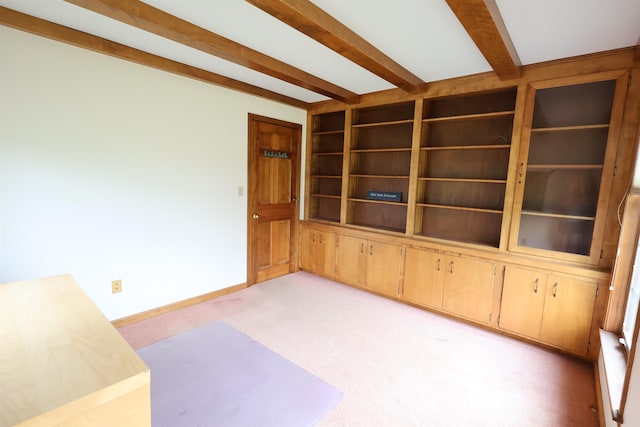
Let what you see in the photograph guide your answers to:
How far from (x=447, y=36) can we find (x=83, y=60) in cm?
276

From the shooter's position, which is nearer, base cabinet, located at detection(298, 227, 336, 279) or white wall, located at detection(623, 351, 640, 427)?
white wall, located at detection(623, 351, 640, 427)

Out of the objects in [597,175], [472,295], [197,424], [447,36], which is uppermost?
[447,36]

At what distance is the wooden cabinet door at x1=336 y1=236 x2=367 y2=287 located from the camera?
378cm

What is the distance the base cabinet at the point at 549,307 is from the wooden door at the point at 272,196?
269 centimetres

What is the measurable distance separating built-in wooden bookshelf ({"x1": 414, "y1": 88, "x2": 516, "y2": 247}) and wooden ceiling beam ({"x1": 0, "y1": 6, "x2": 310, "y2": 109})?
2.16 metres

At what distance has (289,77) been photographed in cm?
285

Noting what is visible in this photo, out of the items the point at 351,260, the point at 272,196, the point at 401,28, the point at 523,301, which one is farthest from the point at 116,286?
the point at 523,301

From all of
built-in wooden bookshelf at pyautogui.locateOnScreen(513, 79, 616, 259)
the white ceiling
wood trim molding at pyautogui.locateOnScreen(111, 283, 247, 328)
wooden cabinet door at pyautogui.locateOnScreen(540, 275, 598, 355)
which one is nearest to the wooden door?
wood trim molding at pyautogui.locateOnScreen(111, 283, 247, 328)

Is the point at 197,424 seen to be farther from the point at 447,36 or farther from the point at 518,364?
the point at 447,36

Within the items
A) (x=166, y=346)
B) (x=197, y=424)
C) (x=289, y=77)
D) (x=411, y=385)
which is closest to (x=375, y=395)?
(x=411, y=385)

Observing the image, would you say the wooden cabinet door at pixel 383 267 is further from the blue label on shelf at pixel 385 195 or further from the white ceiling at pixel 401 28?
the white ceiling at pixel 401 28

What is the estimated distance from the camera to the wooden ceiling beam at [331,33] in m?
1.70

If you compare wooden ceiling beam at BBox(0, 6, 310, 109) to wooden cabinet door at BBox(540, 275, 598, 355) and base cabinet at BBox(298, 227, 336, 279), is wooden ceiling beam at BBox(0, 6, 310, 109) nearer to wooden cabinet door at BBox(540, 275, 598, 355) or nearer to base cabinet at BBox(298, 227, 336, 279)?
base cabinet at BBox(298, 227, 336, 279)

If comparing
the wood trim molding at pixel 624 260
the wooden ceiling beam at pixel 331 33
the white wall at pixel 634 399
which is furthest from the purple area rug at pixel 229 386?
the wooden ceiling beam at pixel 331 33
